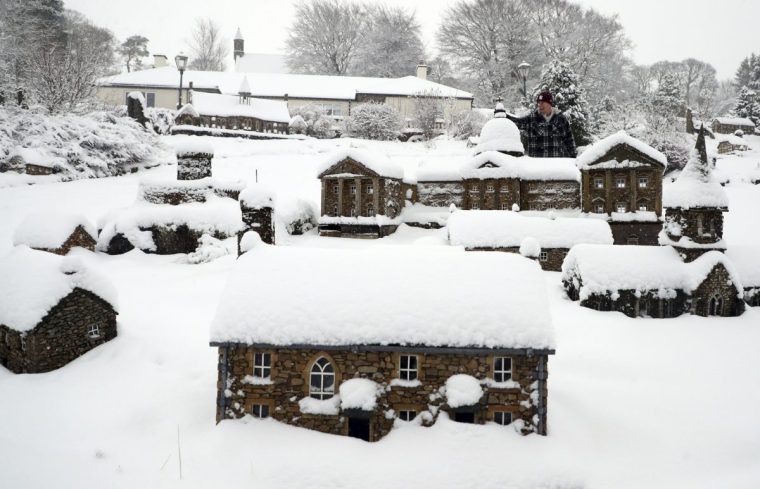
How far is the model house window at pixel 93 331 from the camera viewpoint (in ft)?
49.0

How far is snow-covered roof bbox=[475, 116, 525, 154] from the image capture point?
3397 centimetres

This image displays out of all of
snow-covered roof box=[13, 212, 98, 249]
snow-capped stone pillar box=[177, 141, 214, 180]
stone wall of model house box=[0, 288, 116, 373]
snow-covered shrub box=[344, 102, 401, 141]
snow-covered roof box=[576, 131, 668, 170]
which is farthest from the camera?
snow-covered shrub box=[344, 102, 401, 141]

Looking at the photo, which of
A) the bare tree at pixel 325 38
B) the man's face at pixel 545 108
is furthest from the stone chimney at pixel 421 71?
the man's face at pixel 545 108

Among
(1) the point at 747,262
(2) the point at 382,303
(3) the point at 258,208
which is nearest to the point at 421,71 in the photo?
(1) the point at 747,262

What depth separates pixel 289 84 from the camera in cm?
5906

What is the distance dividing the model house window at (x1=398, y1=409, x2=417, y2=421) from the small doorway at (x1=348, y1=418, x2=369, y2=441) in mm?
818

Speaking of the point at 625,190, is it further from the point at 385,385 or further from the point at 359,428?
the point at 359,428

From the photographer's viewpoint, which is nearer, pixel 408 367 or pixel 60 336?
pixel 408 367

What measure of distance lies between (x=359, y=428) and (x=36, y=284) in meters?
9.95

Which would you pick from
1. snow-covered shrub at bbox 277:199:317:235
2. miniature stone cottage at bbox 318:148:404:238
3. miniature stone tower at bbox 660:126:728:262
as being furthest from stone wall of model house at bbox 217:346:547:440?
miniature stone cottage at bbox 318:148:404:238

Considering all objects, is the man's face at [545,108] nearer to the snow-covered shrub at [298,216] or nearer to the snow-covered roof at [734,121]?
the snow-covered shrub at [298,216]

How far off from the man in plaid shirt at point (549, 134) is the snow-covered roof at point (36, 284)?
3561 centimetres

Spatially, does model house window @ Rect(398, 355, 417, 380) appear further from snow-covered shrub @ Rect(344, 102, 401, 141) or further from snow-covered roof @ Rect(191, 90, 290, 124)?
snow-covered roof @ Rect(191, 90, 290, 124)

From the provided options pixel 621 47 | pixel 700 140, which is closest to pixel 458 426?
pixel 700 140
